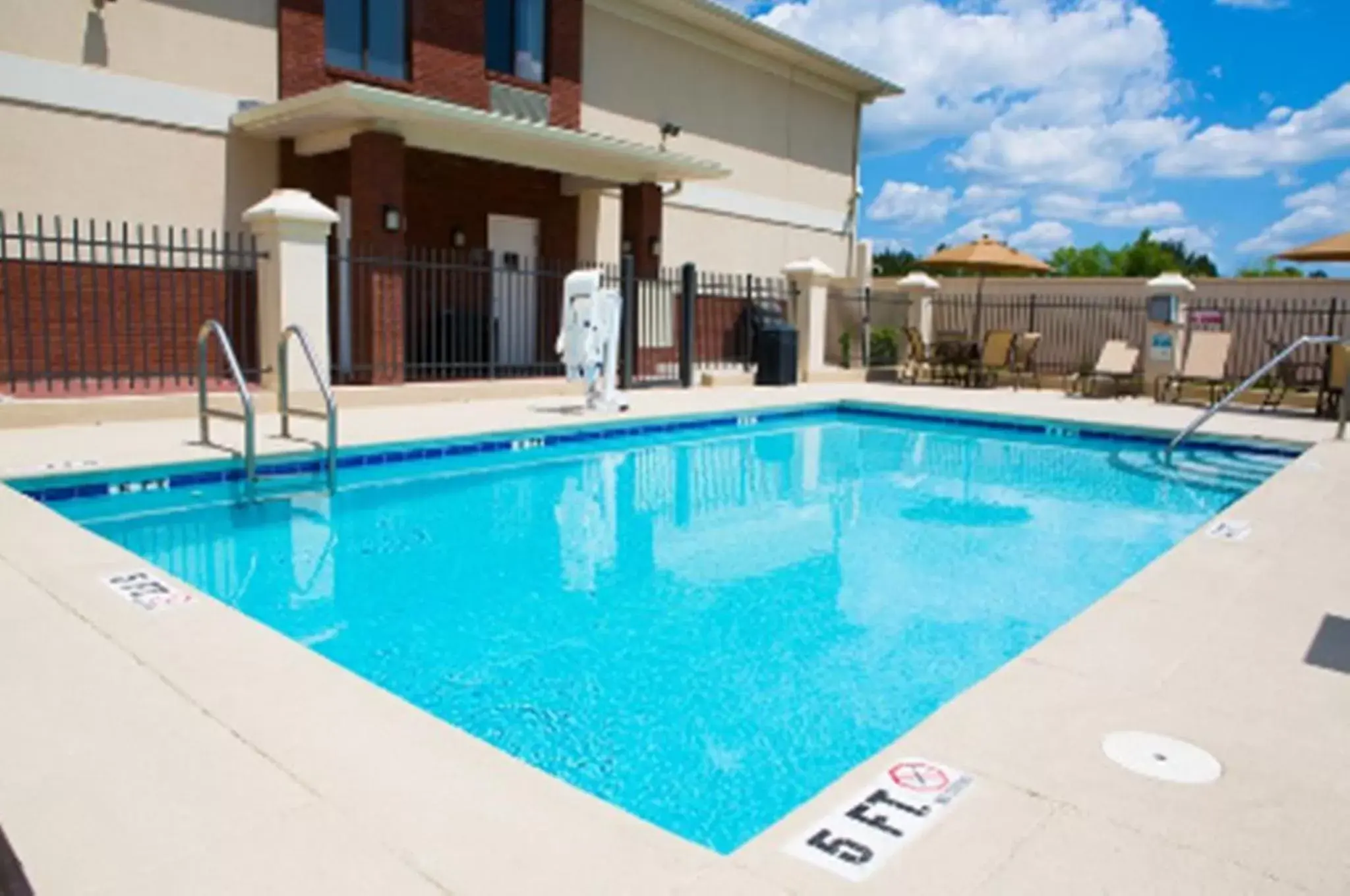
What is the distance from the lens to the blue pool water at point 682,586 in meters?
3.50

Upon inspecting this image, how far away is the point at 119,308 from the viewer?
1094 centimetres

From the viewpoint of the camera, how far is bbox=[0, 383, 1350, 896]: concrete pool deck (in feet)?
6.64

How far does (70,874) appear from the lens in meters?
1.94

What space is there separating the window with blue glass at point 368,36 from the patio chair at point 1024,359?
33.7ft

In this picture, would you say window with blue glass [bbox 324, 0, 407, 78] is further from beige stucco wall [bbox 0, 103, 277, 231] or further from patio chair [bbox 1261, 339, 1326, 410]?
patio chair [bbox 1261, 339, 1326, 410]

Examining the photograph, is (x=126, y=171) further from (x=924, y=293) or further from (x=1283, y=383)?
(x=1283, y=383)

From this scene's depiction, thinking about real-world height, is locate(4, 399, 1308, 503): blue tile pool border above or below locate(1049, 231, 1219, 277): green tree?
below

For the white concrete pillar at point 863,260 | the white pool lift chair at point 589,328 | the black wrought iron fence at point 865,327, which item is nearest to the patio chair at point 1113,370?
the black wrought iron fence at point 865,327

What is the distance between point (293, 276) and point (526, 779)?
8415 mm

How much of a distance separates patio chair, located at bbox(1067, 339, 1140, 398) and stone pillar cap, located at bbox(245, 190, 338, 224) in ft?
36.0

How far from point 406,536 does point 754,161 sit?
1459 centimetres

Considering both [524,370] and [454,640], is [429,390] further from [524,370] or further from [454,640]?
[454,640]

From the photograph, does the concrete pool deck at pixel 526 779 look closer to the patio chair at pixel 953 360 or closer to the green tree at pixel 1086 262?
the patio chair at pixel 953 360

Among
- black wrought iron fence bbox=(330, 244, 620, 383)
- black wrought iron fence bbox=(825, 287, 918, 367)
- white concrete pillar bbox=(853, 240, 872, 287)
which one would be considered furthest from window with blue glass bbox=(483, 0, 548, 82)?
white concrete pillar bbox=(853, 240, 872, 287)
